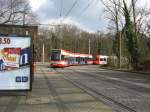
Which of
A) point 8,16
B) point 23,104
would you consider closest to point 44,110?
point 23,104

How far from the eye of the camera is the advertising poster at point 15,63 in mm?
17469

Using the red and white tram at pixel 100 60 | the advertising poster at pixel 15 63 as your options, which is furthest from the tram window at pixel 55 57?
the advertising poster at pixel 15 63

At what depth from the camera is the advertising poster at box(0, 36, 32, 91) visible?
1747 centimetres

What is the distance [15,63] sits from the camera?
17.7 metres

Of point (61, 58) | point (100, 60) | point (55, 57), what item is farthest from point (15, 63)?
point (100, 60)

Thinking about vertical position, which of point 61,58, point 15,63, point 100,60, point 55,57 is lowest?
point 15,63

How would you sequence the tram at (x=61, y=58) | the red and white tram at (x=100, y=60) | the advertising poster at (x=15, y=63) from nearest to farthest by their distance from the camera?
the advertising poster at (x=15, y=63) < the tram at (x=61, y=58) < the red and white tram at (x=100, y=60)

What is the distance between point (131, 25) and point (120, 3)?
19.2ft

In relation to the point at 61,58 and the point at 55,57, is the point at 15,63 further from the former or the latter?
the point at 61,58

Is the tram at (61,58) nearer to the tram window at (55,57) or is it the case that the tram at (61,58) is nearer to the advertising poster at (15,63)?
the tram window at (55,57)

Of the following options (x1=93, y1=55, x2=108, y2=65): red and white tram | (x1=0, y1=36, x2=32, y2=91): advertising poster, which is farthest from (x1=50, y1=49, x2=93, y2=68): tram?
(x1=0, y1=36, x2=32, y2=91): advertising poster

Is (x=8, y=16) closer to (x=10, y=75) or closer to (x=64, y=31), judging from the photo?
(x=64, y=31)

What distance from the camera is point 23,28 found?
2088 cm

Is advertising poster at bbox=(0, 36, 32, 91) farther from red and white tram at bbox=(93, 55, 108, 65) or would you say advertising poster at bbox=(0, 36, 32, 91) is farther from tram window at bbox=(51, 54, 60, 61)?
red and white tram at bbox=(93, 55, 108, 65)
